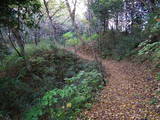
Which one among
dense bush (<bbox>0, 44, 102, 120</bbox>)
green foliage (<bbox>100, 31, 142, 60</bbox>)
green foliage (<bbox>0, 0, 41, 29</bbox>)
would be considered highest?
green foliage (<bbox>0, 0, 41, 29</bbox>)

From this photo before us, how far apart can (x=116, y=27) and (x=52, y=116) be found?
1501 cm

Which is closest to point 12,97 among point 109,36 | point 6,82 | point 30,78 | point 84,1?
point 6,82

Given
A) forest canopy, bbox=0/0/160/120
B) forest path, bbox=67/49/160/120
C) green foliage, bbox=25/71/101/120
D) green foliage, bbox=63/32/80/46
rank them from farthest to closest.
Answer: green foliage, bbox=63/32/80/46
forest canopy, bbox=0/0/160/120
green foliage, bbox=25/71/101/120
forest path, bbox=67/49/160/120

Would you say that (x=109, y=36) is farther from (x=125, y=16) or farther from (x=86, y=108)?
(x=86, y=108)

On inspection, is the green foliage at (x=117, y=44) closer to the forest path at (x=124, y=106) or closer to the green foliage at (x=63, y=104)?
the forest path at (x=124, y=106)

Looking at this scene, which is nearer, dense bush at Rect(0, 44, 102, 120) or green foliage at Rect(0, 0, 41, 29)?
green foliage at Rect(0, 0, 41, 29)

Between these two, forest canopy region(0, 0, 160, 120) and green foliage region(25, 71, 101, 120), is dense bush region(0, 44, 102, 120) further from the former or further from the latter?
green foliage region(25, 71, 101, 120)

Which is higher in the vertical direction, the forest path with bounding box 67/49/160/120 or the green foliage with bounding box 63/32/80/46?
the green foliage with bounding box 63/32/80/46

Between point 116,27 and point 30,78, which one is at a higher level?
point 116,27

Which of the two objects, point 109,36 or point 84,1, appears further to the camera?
point 84,1

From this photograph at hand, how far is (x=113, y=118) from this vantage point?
420 cm

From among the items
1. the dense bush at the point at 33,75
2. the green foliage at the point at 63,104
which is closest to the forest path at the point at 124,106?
the green foliage at the point at 63,104

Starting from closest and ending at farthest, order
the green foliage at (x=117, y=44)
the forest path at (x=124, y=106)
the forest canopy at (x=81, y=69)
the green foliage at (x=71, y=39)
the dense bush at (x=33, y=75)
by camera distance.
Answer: the forest path at (x=124, y=106)
the forest canopy at (x=81, y=69)
the dense bush at (x=33, y=75)
the green foliage at (x=117, y=44)
the green foliage at (x=71, y=39)

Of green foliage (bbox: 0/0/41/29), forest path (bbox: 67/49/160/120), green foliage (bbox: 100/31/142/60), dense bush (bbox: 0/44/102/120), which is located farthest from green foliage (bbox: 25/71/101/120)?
green foliage (bbox: 100/31/142/60)
